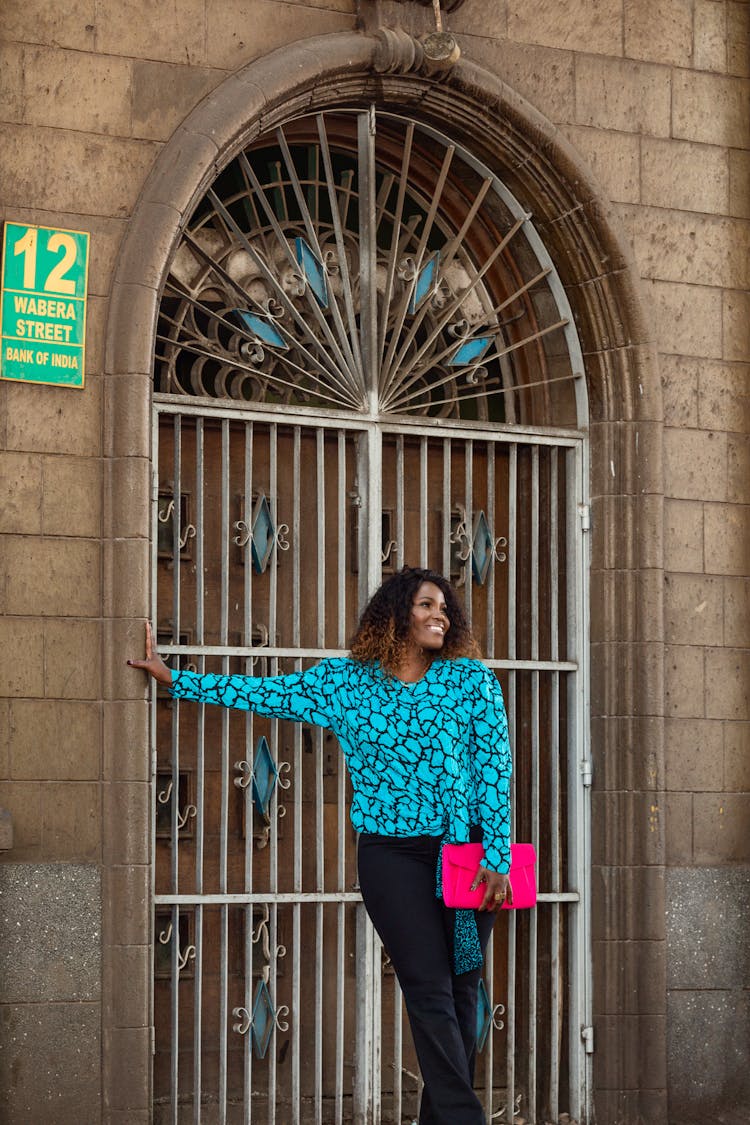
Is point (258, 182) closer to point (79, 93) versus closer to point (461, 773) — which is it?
point (79, 93)

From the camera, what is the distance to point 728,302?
7.96 m

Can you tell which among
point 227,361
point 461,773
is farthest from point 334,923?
point 227,361

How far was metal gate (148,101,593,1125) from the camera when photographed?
7031 mm

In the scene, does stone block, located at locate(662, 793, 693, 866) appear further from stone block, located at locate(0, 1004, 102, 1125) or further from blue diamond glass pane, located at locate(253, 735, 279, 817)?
stone block, located at locate(0, 1004, 102, 1125)

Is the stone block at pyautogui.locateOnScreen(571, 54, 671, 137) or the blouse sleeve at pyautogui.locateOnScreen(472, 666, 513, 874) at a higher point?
the stone block at pyautogui.locateOnScreen(571, 54, 671, 137)

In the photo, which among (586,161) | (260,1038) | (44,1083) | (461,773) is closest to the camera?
(461,773)

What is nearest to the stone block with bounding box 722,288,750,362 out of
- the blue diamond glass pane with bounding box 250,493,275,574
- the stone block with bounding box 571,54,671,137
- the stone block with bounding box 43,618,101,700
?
the stone block with bounding box 571,54,671,137

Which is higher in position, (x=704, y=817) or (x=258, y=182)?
(x=258, y=182)

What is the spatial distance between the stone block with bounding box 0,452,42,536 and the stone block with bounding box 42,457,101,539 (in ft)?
0.10

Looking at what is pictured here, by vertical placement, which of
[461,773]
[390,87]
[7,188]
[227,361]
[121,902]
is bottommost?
[121,902]

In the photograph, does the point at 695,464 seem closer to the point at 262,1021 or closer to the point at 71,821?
the point at 262,1021

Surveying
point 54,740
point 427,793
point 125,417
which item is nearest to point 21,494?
point 125,417

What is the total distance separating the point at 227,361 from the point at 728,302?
2.36m

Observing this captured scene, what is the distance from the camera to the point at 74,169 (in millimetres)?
6746
